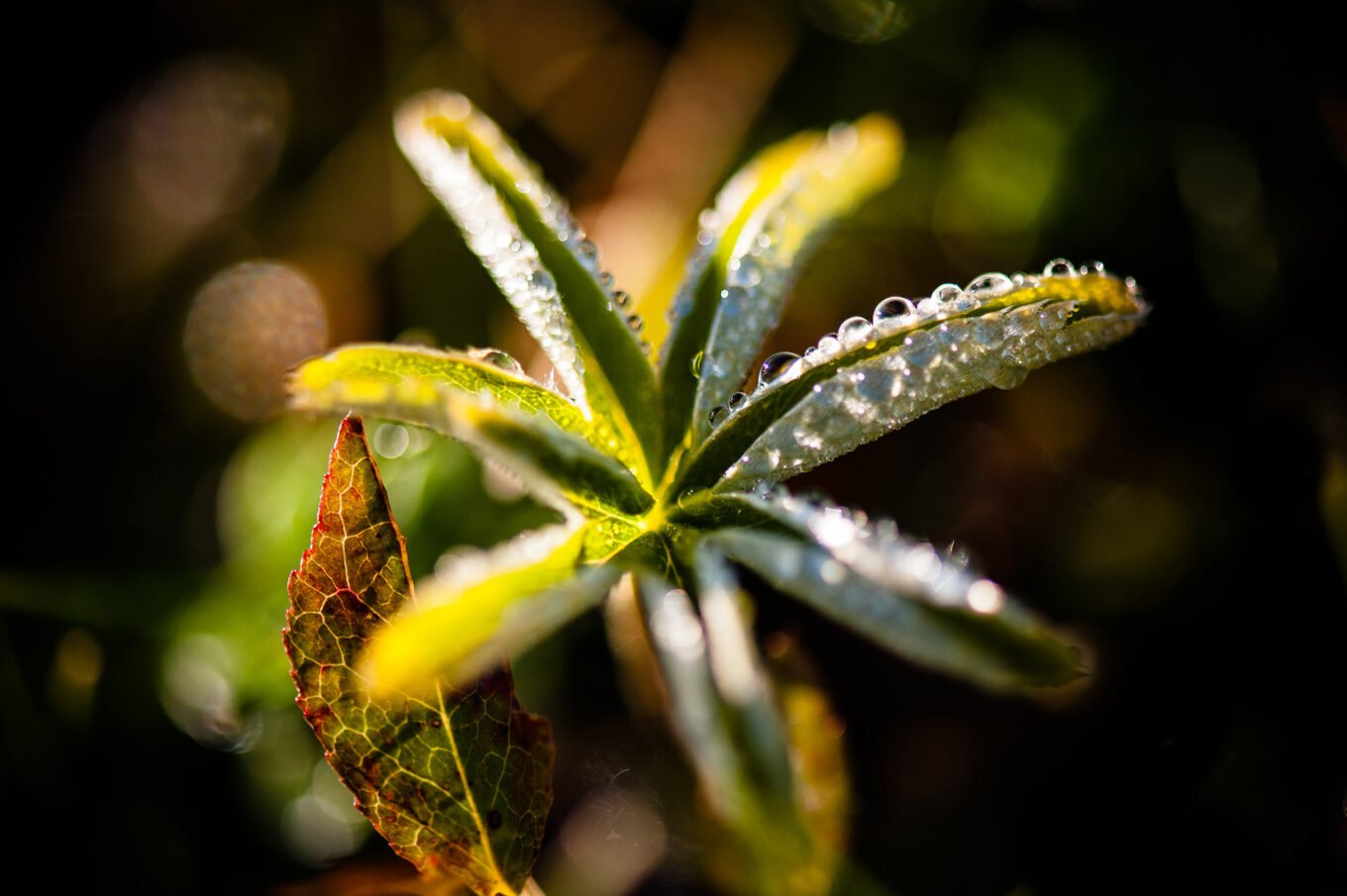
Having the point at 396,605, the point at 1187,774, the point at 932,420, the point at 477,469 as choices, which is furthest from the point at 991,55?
the point at 396,605

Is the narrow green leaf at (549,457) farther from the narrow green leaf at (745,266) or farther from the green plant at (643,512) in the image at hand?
the narrow green leaf at (745,266)

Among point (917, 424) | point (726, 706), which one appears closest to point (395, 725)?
point (726, 706)

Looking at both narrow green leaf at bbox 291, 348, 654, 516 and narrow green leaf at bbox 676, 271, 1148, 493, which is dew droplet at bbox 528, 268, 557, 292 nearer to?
narrow green leaf at bbox 291, 348, 654, 516

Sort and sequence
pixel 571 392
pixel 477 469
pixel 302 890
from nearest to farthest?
pixel 571 392
pixel 302 890
pixel 477 469

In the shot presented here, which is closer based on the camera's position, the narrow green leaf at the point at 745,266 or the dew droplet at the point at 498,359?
the dew droplet at the point at 498,359

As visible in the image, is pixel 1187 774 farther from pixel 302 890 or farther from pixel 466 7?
pixel 466 7

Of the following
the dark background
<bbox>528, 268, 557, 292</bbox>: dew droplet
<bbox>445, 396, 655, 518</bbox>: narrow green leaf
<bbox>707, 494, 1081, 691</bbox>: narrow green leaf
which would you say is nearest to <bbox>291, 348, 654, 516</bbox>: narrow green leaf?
<bbox>445, 396, 655, 518</bbox>: narrow green leaf

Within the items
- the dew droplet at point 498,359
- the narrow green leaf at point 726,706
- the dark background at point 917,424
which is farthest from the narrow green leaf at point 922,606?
the dark background at point 917,424
